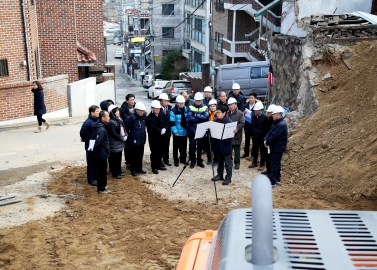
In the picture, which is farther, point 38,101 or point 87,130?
point 38,101

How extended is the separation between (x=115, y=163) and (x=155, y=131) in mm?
1172

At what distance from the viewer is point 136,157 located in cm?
1074

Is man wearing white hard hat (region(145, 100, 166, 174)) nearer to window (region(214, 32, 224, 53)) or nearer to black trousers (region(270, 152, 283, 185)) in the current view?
black trousers (region(270, 152, 283, 185))

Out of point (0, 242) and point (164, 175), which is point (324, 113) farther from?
point (0, 242)

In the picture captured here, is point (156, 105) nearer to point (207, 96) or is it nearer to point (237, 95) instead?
point (207, 96)

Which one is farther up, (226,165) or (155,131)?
(155,131)

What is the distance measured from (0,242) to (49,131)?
816cm

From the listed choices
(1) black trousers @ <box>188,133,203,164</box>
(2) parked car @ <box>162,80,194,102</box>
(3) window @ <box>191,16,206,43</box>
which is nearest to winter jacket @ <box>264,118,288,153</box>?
(1) black trousers @ <box>188,133,203,164</box>

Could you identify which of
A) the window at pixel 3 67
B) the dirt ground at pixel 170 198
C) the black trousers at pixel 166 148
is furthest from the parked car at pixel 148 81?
the black trousers at pixel 166 148

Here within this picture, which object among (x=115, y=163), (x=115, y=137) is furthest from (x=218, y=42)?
(x=115, y=137)

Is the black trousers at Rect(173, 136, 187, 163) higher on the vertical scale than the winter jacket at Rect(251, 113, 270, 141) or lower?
lower

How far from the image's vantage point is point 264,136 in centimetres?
1075

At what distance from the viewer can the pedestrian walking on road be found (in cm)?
983

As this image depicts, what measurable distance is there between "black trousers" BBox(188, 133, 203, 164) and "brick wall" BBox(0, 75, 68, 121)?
7.87m
